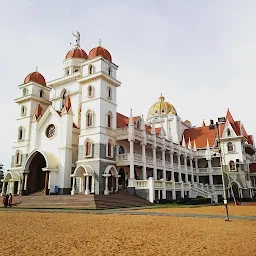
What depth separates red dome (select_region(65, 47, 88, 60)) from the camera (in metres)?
43.0

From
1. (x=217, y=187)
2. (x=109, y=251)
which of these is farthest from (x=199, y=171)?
(x=109, y=251)

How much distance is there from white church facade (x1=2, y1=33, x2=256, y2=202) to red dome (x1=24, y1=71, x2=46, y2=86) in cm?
15

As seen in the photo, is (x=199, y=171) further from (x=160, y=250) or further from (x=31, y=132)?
(x=160, y=250)

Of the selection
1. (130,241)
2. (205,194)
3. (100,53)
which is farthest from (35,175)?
(130,241)

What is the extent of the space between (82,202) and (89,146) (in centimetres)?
936

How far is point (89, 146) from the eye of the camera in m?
32.5

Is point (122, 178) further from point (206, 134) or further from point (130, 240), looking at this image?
point (130, 240)

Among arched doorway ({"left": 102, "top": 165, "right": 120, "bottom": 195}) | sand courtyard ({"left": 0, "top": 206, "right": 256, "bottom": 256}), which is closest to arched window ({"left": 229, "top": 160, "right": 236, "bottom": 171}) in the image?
arched doorway ({"left": 102, "top": 165, "right": 120, "bottom": 195})

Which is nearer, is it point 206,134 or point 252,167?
point 252,167

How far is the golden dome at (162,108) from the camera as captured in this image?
210 ft

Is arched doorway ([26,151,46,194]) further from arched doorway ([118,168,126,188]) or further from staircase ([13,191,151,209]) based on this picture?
arched doorway ([118,168,126,188])

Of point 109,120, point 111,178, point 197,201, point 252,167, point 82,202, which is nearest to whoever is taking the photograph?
point 82,202

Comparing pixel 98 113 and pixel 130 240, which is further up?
pixel 98 113

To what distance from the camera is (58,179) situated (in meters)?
33.2
